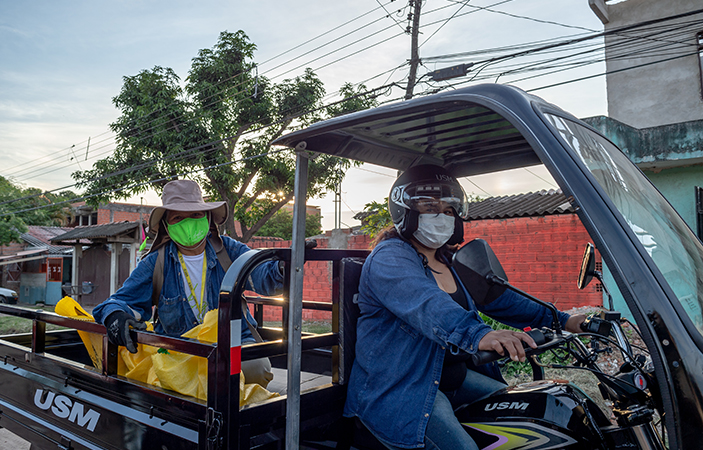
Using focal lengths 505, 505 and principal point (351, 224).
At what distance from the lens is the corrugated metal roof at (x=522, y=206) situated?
31.3 ft

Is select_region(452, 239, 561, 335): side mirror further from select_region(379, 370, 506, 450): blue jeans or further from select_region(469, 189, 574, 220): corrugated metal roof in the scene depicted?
select_region(469, 189, 574, 220): corrugated metal roof

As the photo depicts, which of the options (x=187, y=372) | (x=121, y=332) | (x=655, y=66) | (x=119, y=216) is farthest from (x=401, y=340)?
(x=119, y=216)

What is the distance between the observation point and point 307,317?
1387 cm

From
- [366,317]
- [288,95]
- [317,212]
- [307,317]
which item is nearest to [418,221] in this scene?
[366,317]

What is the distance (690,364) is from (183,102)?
14.4 metres

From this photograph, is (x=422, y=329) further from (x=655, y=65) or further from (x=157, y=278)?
(x=655, y=65)

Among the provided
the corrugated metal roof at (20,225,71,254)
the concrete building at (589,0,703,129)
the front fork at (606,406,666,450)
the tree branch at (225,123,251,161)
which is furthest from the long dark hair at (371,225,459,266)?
the corrugated metal roof at (20,225,71,254)

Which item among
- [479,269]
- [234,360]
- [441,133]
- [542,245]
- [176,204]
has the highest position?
[441,133]

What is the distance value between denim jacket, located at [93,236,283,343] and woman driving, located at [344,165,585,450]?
0.94 meters

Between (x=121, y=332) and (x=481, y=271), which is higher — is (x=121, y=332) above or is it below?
below

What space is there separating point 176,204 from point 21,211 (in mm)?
25235

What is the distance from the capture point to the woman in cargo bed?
3029 millimetres

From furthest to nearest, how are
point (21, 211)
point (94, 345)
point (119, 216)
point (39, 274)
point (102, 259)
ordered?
point (119, 216)
point (39, 274)
point (21, 211)
point (102, 259)
point (94, 345)

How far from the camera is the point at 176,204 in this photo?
10.6 ft
